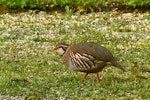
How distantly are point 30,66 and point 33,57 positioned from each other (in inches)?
33.4

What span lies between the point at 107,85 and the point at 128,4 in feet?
26.1

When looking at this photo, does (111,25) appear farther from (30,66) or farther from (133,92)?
(133,92)

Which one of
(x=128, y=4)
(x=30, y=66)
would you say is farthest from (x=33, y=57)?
(x=128, y=4)

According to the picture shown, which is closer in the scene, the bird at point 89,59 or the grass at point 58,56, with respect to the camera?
the grass at point 58,56

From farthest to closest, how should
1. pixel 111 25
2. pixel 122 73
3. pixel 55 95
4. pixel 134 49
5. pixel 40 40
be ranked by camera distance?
1. pixel 111 25
2. pixel 40 40
3. pixel 134 49
4. pixel 122 73
5. pixel 55 95

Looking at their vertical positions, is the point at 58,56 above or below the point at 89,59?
below

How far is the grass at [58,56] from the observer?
8.69 m

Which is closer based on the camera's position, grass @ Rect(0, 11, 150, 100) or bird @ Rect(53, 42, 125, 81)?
grass @ Rect(0, 11, 150, 100)

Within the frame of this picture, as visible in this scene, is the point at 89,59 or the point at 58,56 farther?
the point at 58,56

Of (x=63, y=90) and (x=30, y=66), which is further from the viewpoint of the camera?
(x=30, y=66)

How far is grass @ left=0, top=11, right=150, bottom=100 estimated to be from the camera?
8688 mm

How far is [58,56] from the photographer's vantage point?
37.5 ft

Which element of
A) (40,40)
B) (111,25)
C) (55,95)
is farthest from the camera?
(111,25)

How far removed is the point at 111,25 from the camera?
14.6 m
